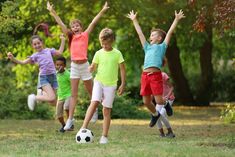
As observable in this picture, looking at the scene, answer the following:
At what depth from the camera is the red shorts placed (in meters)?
11.5

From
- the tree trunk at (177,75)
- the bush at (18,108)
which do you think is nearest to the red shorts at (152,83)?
the bush at (18,108)

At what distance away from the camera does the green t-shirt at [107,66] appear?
10859 millimetres

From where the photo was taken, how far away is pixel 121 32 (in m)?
27.1

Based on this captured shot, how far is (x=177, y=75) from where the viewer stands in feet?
93.4

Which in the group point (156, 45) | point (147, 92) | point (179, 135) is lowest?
point (179, 135)

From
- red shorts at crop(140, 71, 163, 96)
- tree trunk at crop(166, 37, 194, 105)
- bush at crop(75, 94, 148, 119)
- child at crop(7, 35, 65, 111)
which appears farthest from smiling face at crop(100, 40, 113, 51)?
tree trunk at crop(166, 37, 194, 105)

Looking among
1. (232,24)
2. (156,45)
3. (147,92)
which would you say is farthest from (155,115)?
(232,24)

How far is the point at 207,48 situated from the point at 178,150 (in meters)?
19.3

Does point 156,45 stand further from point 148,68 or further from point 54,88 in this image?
point 54,88

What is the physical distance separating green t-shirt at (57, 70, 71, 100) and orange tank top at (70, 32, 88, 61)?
46.7 inches

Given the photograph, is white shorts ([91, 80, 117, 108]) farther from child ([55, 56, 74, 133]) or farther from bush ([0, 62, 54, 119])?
bush ([0, 62, 54, 119])

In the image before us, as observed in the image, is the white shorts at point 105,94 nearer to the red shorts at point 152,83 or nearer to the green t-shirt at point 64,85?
the red shorts at point 152,83

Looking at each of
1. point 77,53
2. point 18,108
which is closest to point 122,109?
point 18,108

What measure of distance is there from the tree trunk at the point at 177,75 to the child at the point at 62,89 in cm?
1347
